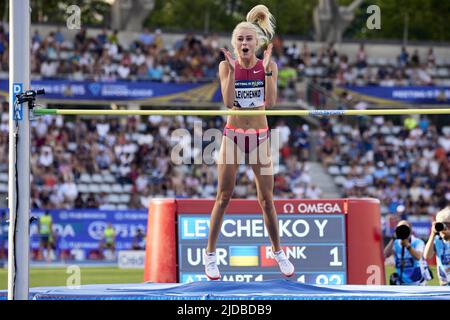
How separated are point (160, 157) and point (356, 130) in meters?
4.81

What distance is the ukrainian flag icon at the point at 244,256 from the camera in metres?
10.4

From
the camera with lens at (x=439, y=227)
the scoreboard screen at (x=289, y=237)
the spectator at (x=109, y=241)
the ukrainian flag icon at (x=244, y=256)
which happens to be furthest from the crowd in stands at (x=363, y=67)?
the camera with lens at (x=439, y=227)

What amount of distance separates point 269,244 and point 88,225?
40.3 feet

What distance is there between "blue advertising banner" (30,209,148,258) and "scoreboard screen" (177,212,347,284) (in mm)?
12069

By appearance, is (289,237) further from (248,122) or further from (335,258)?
(248,122)

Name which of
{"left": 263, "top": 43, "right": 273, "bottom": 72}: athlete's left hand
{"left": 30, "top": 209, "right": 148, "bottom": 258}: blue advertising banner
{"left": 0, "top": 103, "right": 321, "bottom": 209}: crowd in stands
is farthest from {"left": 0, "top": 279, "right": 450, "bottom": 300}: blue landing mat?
{"left": 0, "top": 103, "right": 321, "bottom": 209}: crowd in stands

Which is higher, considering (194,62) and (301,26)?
(301,26)

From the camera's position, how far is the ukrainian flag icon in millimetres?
10406

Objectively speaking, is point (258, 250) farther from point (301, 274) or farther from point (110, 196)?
point (110, 196)

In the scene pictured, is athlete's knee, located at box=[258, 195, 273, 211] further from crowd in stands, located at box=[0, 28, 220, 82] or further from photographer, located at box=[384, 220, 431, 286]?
crowd in stands, located at box=[0, 28, 220, 82]

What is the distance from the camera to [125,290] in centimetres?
737

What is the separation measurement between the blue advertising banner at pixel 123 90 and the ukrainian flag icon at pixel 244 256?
1382 centimetres
